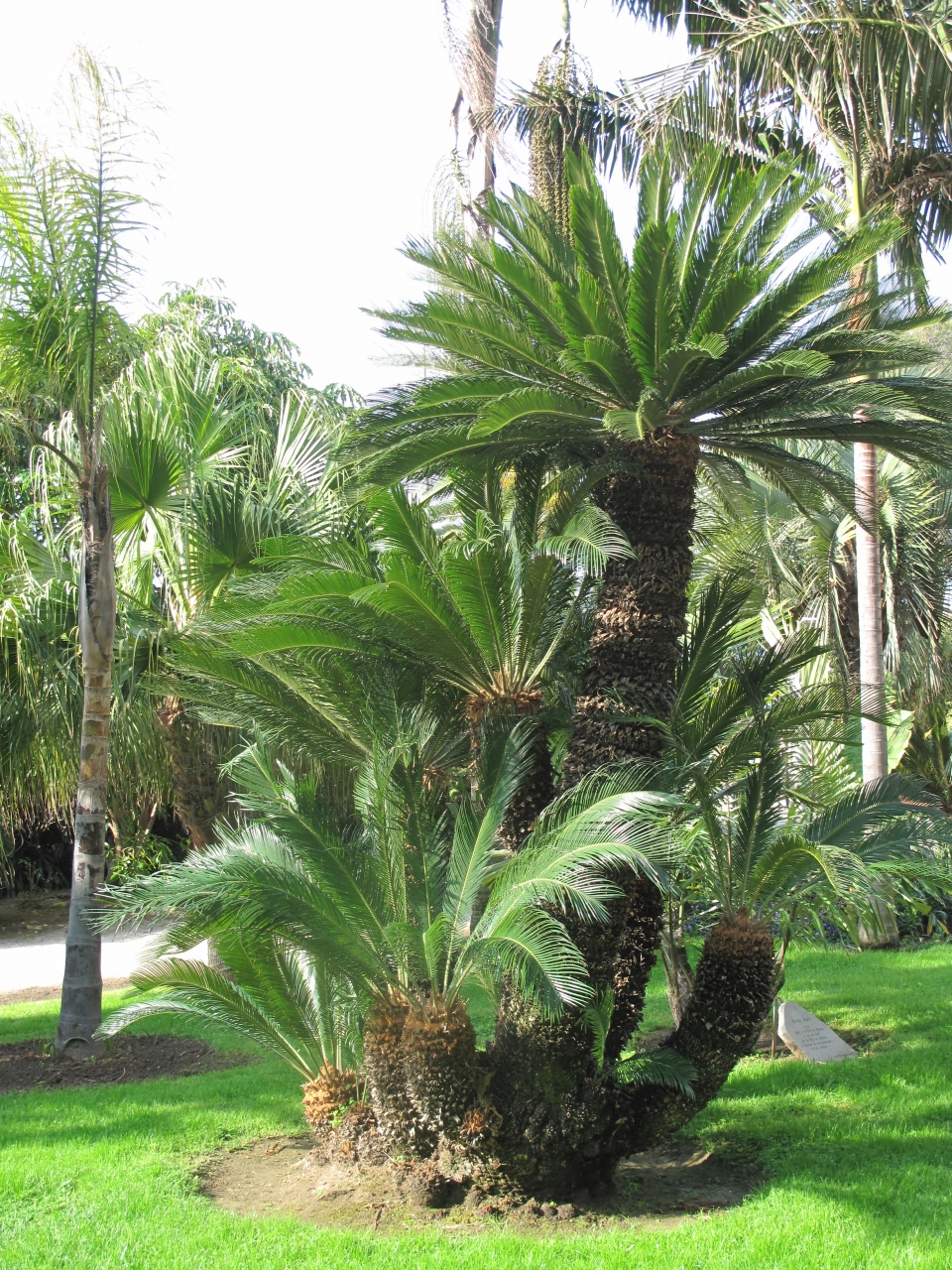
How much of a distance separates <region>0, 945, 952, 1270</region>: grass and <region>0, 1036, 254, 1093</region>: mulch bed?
35 centimetres

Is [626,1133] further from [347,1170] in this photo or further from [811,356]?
[811,356]

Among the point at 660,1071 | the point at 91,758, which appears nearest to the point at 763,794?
the point at 660,1071

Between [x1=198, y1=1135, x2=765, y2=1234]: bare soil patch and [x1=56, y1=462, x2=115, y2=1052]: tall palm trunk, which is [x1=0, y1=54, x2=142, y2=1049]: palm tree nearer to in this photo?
[x1=56, y1=462, x2=115, y2=1052]: tall palm trunk

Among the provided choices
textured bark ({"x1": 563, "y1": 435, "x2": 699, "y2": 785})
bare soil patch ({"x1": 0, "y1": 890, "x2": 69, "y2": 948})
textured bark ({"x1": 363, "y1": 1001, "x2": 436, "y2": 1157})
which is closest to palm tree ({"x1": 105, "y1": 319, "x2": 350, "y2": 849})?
textured bark ({"x1": 563, "y1": 435, "x2": 699, "y2": 785})

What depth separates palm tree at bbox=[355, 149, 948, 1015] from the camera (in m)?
6.30

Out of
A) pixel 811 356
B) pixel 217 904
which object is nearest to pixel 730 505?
pixel 811 356

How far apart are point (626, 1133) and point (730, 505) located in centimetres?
480

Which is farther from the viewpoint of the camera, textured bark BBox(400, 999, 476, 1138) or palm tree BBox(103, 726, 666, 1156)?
textured bark BBox(400, 999, 476, 1138)

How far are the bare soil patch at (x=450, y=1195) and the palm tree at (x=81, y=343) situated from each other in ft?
9.24

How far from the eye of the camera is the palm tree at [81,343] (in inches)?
342

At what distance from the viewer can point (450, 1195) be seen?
588 cm

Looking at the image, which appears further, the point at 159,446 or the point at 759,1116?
the point at 159,446

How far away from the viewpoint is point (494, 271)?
6.74 m

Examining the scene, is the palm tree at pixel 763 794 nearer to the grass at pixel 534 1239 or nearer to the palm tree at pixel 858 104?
the grass at pixel 534 1239
